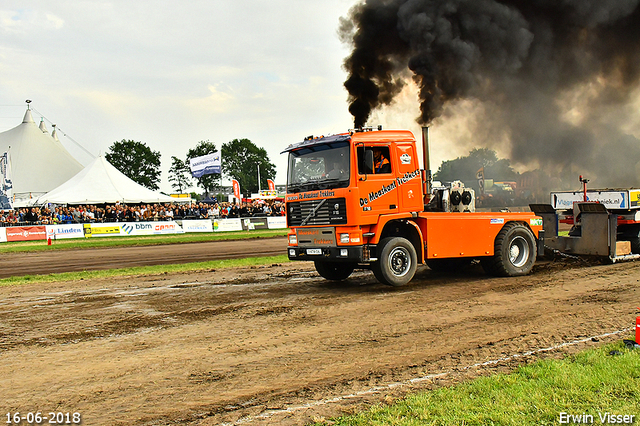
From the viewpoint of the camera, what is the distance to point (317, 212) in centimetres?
993

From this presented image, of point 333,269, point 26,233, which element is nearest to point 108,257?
point 333,269

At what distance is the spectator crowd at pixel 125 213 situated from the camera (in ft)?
103

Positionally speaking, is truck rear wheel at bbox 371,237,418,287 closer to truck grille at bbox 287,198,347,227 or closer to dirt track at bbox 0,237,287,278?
truck grille at bbox 287,198,347,227

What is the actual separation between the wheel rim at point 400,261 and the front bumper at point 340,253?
22.3 inches

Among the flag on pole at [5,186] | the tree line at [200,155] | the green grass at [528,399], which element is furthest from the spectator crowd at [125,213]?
the tree line at [200,155]

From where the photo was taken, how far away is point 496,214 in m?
11.3

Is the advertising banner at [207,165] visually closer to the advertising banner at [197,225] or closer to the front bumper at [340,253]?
the advertising banner at [197,225]

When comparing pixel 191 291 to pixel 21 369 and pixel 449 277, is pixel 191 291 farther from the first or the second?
pixel 449 277

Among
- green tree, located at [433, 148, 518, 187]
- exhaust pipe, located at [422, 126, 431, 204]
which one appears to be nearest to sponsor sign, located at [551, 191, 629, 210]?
exhaust pipe, located at [422, 126, 431, 204]

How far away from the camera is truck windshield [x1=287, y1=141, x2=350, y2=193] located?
9.61 meters

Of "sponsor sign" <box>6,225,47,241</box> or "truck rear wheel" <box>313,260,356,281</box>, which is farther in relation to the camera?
"sponsor sign" <box>6,225,47,241</box>

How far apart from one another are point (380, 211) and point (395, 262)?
111 cm

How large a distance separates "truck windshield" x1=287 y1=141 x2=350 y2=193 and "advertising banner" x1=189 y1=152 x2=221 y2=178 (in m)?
30.9

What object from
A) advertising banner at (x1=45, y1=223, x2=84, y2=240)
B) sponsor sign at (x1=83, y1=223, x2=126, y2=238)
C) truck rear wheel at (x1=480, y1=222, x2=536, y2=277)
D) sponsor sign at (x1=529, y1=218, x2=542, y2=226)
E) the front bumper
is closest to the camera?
the front bumper
